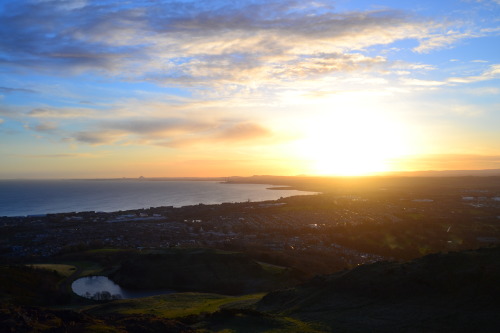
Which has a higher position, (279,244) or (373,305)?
(373,305)

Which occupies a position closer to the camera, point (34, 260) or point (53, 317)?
point (53, 317)

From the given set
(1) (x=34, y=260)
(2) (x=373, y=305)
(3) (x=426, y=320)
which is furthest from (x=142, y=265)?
(3) (x=426, y=320)

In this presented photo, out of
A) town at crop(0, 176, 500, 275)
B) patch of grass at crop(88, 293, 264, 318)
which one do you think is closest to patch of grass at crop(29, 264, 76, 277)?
town at crop(0, 176, 500, 275)

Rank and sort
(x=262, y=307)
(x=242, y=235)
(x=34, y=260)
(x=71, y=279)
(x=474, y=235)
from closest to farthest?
(x=262, y=307) < (x=71, y=279) < (x=34, y=260) < (x=474, y=235) < (x=242, y=235)

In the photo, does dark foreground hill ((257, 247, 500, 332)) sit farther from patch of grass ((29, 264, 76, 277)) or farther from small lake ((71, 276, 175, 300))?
patch of grass ((29, 264, 76, 277))

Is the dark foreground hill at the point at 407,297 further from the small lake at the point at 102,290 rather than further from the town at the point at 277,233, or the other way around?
the town at the point at 277,233

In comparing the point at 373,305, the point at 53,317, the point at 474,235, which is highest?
the point at 53,317

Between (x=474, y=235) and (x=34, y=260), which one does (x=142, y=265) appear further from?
(x=474, y=235)
